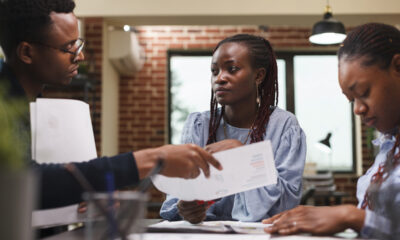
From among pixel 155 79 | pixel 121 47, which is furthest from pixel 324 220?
pixel 155 79

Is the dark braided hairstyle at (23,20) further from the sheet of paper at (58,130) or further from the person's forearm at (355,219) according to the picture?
the person's forearm at (355,219)

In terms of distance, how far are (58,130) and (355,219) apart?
62cm

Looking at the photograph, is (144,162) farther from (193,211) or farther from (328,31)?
(328,31)

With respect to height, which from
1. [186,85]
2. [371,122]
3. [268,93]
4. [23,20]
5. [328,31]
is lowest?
[371,122]

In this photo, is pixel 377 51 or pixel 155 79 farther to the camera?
pixel 155 79

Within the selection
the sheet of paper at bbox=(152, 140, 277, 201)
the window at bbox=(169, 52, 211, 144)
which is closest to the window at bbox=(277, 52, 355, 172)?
the window at bbox=(169, 52, 211, 144)

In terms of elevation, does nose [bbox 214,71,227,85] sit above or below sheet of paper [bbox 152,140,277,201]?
above

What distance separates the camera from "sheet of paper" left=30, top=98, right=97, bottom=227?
86 centimetres

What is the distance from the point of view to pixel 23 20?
1.11 metres

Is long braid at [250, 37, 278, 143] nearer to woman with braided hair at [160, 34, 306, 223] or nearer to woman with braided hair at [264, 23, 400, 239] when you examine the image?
woman with braided hair at [160, 34, 306, 223]

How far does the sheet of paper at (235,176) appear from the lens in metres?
0.89

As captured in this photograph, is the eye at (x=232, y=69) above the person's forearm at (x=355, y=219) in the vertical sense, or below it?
above

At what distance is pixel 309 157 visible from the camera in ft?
18.4

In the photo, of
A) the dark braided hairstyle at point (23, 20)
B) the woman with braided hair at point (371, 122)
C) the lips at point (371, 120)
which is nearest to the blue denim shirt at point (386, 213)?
the woman with braided hair at point (371, 122)
